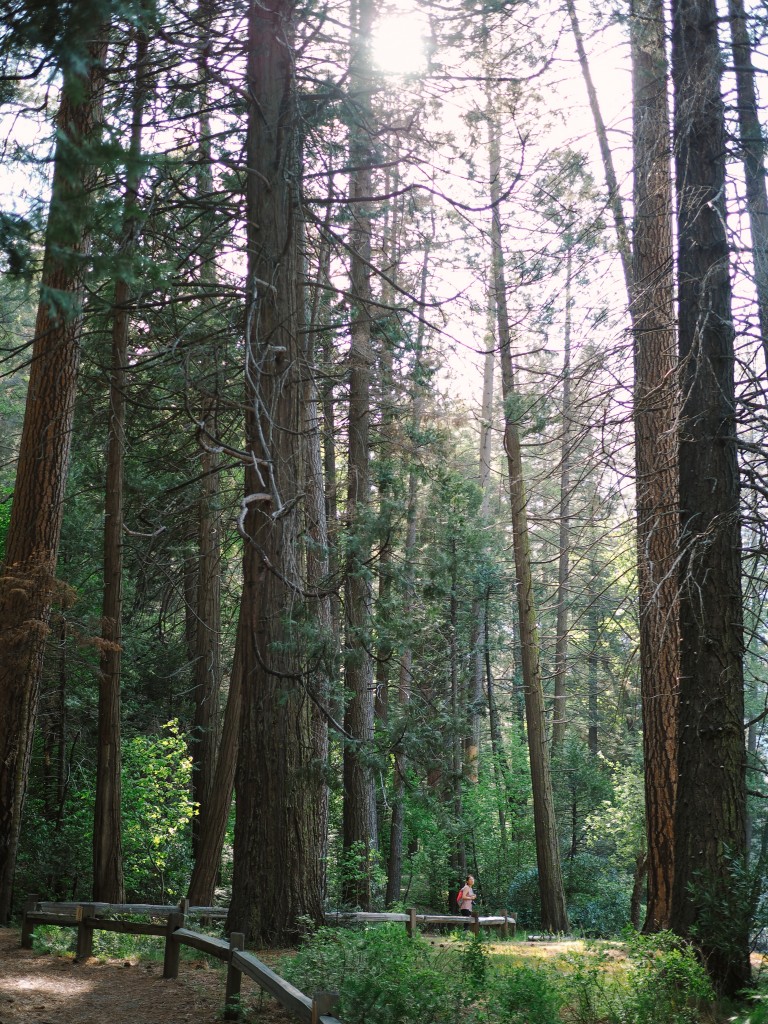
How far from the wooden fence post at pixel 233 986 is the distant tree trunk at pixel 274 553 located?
5.88 ft

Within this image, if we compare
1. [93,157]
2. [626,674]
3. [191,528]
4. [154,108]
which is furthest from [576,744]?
[93,157]

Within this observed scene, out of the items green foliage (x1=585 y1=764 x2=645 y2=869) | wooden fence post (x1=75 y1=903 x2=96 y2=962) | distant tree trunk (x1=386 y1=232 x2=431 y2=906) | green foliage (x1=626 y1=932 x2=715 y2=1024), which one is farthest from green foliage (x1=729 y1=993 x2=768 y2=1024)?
green foliage (x1=585 y1=764 x2=645 y2=869)

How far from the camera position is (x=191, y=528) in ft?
55.1

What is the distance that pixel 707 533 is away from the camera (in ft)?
23.7

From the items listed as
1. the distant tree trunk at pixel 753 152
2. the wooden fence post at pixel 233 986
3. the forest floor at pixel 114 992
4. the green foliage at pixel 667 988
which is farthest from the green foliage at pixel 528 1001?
the distant tree trunk at pixel 753 152

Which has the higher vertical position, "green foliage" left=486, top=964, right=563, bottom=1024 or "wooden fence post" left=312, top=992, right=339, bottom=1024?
"wooden fence post" left=312, top=992, right=339, bottom=1024

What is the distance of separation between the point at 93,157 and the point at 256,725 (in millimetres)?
5628

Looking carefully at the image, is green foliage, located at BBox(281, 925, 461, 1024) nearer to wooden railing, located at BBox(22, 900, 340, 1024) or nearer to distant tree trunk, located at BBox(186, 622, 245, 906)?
wooden railing, located at BBox(22, 900, 340, 1024)

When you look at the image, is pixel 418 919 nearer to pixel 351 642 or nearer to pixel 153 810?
pixel 351 642

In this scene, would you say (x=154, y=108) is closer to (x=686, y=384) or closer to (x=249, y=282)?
(x=249, y=282)

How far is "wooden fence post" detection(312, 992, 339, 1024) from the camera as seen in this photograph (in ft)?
17.0

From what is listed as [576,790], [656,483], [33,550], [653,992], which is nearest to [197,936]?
[653,992]

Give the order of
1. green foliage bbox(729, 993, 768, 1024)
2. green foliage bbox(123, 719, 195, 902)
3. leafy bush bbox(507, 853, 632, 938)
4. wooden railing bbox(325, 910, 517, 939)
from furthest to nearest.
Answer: leafy bush bbox(507, 853, 632, 938) < green foliage bbox(123, 719, 195, 902) < wooden railing bbox(325, 910, 517, 939) < green foliage bbox(729, 993, 768, 1024)

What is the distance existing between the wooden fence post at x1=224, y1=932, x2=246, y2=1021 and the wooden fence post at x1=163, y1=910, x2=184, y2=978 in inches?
59.6
